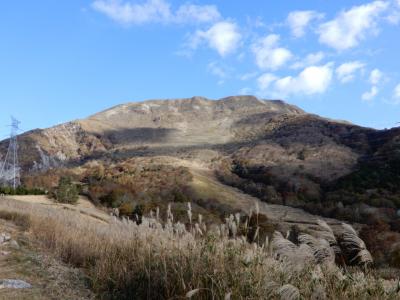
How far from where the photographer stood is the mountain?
48406 mm

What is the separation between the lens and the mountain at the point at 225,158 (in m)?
48.4

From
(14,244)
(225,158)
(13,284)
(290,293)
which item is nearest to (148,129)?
(225,158)

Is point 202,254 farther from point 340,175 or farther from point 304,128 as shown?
point 304,128

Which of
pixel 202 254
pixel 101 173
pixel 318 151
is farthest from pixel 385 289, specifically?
pixel 318 151

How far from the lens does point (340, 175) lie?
62.8m

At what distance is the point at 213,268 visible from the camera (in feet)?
19.1

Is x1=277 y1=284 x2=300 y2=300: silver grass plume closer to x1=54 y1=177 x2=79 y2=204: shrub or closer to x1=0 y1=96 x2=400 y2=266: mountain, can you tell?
x1=0 y1=96 x2=400 y2=266: mountain

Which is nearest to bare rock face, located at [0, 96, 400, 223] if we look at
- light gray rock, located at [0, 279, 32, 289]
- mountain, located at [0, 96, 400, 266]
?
mountain, located at [0, 96, 400, 266]

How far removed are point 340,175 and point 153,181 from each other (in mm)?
23441

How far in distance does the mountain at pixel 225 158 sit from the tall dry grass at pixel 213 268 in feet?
85.2

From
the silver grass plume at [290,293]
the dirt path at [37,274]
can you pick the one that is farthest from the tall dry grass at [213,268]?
the dirt path at [37,274]

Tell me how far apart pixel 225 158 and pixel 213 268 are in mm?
72408

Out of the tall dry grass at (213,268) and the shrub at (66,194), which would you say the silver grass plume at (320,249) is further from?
the shrub at (66,194)

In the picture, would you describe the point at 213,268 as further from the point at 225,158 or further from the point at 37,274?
the point at 225,158
